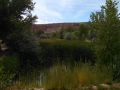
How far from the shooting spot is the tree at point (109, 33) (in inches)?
377

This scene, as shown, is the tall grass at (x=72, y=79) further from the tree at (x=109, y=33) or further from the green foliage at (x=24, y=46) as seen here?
the green foliage at (x=24, y=46)

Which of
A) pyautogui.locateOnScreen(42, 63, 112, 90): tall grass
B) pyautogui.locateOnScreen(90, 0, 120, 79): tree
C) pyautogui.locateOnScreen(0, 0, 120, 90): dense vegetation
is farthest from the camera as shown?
pyautogui.locateOnScreen(90, 0, 120, 79): tree

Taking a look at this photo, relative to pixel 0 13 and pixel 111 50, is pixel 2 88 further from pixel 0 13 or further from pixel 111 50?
pixel 0 13

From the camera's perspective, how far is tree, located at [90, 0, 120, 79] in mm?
9578

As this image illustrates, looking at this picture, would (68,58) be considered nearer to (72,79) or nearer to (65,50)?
(72,79)

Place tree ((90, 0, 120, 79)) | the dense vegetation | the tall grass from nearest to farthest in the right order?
1. the tall grass
2. the dense vegetation
3. tree ((90, 0, 120, 79))

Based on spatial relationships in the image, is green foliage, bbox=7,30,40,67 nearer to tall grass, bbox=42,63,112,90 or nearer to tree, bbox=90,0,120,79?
tree, bbox=90,0,120,79

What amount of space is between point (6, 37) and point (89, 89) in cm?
1666

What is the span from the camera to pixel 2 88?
233 inches

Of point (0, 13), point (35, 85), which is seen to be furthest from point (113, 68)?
point (0, 13)

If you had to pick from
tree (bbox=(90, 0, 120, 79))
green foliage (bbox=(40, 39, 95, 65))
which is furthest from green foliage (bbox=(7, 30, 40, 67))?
tree (bbox=(90, 0, 120, 79))

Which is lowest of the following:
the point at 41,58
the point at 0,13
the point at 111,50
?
the point at 41,58

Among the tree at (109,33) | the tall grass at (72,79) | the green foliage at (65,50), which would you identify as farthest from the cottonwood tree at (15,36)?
the tall grass at (72,79)

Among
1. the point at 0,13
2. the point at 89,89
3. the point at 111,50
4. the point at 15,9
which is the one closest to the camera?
the point at 89,89
